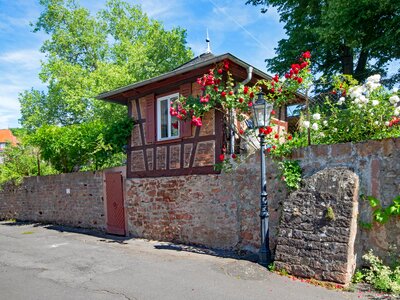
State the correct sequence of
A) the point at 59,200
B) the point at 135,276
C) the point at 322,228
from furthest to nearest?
1. the point at 59,200
2. the point at 135,276
3. the point at 322,228

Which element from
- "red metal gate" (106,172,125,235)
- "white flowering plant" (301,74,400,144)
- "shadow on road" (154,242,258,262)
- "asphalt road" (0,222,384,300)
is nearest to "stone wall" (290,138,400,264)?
"white flowering plant" (301,74,400,144)

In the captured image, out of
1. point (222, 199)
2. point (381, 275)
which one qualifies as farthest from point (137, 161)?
point (381, 275)

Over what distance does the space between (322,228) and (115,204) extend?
6.69 m

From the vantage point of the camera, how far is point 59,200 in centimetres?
1223

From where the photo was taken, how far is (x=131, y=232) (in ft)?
31.0

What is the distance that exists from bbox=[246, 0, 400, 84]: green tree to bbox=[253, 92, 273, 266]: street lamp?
609cm

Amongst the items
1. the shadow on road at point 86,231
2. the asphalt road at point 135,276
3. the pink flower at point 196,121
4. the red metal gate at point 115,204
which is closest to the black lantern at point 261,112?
the pink flower at point 196,121

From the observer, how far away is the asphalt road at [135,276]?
4.65m

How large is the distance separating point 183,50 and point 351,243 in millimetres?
19183

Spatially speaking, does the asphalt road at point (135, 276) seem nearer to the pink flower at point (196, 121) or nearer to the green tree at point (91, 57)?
the pink flower at point (196, 121)

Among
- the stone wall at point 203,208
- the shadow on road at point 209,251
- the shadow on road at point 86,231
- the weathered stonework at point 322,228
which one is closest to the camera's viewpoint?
the weathered stonework at point 322,228

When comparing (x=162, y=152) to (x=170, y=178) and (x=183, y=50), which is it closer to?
(x=170, y=178)

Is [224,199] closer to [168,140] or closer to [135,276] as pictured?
[168,140]

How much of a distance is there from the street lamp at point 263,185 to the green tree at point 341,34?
6093 millimetres
